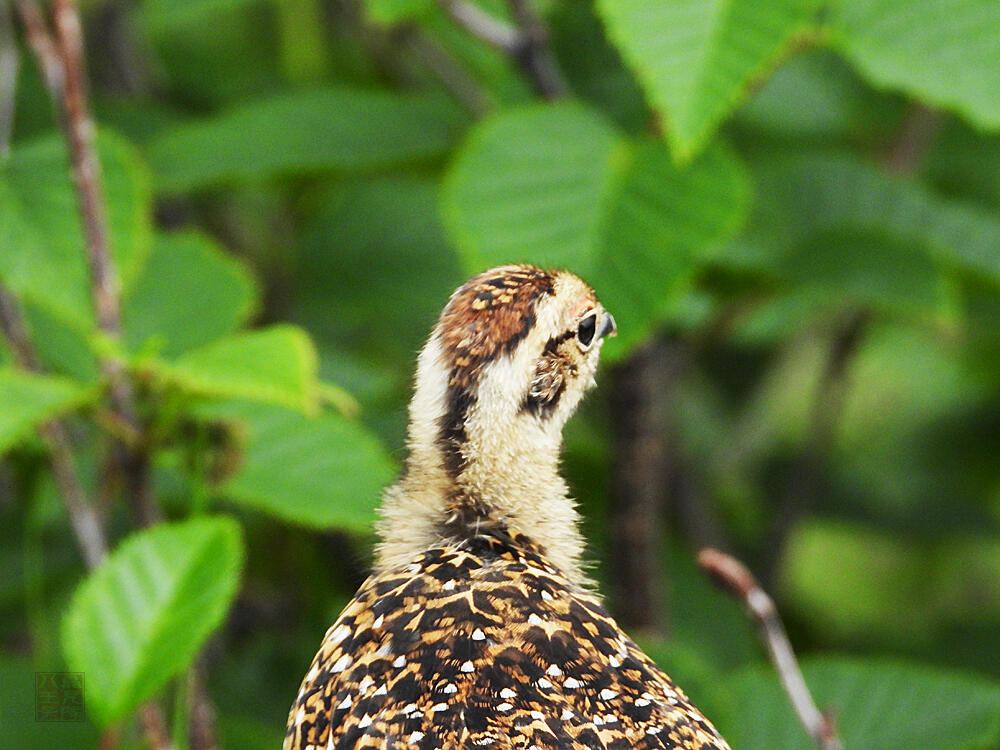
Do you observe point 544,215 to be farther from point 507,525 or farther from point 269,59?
point 269,59

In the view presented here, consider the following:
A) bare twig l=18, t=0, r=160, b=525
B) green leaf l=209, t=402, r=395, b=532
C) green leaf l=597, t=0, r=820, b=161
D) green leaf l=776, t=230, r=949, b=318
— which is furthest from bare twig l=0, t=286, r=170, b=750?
green leaf l=776, t=230, r=949, b=318

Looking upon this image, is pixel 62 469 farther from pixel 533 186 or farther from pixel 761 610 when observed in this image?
pixel 761 610

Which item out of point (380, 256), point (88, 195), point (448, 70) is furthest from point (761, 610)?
point (448, 70)

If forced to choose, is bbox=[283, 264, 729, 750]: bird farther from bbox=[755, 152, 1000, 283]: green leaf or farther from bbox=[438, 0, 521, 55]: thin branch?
bbox=[755, 152, 1000, 283]: green leaf

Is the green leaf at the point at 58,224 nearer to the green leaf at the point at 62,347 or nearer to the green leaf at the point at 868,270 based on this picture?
the green leaf at the point at 62,347

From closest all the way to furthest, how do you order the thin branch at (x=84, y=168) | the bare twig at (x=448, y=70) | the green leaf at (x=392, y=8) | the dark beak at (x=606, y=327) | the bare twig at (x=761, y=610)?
the bare twig at (x=761, y=610) < the dark beak at (x=606, y=327) < the thin branch at (x=84, y=168) < the green leaf at (x=392, y=8) < the bare twig at (x=448, y=70)

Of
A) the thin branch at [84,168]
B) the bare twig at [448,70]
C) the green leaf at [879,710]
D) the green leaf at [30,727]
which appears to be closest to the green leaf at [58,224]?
the thin branch at [84,168]
